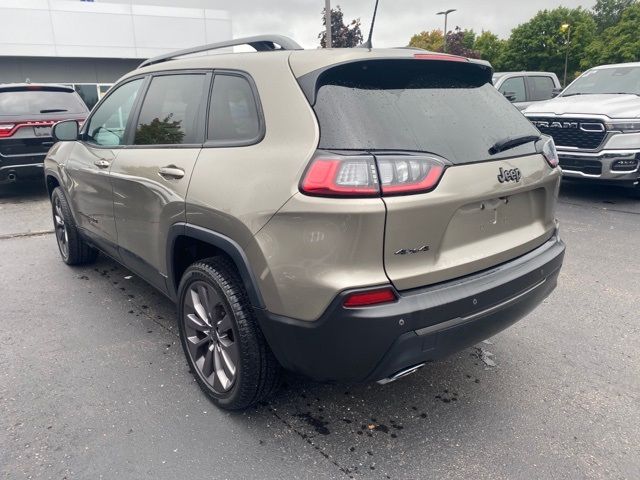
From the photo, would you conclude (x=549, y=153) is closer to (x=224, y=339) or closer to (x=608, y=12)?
(x=224, y=339)

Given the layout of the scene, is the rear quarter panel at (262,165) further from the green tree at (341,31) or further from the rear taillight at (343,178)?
the green tree at (341,31)

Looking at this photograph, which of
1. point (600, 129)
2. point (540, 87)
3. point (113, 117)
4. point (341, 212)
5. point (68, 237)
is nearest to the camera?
point (341, 212)

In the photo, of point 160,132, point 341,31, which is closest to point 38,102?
point 160,132

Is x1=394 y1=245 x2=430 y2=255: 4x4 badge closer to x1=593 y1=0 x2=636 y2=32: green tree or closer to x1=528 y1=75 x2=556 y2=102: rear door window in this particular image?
x1=528 y1=75 x2=556 y2=102: rear door window

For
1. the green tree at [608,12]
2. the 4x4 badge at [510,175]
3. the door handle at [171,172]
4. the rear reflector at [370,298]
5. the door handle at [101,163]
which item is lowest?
the rear reflector at [370,298]

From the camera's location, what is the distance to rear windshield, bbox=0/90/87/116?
7559mm

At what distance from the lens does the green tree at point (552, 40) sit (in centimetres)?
4931

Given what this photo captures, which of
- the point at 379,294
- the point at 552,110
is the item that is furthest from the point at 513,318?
the point at 552,110

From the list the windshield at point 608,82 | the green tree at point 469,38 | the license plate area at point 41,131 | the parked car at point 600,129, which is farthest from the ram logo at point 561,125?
the green tree at point 469,38

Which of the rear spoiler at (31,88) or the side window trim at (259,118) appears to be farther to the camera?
the rear spoiler at (31,88)

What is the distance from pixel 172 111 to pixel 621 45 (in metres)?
54.4

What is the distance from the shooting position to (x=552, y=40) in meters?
49.7

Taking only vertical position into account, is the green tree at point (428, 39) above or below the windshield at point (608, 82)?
above

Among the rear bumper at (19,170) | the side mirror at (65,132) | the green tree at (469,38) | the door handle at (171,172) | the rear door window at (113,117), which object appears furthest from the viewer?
the green tree at (469,38)
